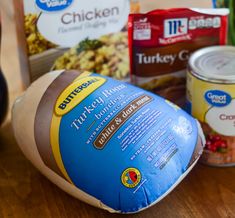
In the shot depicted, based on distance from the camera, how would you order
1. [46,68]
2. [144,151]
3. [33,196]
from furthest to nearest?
1. [46,68]
2. [33,196]
3. [144,151]

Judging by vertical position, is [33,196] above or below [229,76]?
below

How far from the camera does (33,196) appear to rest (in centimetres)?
85

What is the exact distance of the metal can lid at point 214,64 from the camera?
83cm

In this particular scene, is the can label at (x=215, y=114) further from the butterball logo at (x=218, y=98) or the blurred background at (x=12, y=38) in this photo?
the blurred background at (x=12, y=38)

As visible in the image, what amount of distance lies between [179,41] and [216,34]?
2.6 inches

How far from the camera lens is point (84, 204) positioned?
2.71ft

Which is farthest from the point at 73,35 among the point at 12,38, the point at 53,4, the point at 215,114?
the point at 12,38

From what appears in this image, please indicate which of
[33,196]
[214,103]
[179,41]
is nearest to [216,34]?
[179,41]

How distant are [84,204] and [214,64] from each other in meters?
0.31

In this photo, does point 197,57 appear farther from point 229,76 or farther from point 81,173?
point 81,173

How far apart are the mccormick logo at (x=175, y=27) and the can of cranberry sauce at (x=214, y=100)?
0.18 ft

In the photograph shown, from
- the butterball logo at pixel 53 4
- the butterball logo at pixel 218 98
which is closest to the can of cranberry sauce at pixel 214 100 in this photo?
the butterball logo at pixel 218 98

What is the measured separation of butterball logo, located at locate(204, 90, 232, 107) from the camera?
826 millimetres

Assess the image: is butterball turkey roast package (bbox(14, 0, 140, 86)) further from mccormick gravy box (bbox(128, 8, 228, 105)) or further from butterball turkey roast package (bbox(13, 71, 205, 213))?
butterball turkey roast package (bbox(13, 71, 205, 213))
